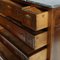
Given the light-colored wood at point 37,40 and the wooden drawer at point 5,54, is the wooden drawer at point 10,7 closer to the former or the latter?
the light-colored wood at point 37,40

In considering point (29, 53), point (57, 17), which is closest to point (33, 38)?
point (29, 53)

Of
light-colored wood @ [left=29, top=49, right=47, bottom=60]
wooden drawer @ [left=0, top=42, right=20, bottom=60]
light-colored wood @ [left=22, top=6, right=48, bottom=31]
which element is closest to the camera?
light-colored wood @ [left=22, top=6, right=48, bottom=31]

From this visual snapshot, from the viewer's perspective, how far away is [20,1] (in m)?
1.39

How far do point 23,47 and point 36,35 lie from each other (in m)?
0.27

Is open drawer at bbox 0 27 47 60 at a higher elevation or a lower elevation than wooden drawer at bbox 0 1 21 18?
lower

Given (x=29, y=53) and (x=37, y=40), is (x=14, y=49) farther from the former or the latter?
(x=37, y=40)

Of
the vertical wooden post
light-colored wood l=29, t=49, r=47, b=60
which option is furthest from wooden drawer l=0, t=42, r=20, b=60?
the vertical wooden post

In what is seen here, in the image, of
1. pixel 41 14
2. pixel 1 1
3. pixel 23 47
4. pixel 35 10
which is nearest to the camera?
pixel 41 14

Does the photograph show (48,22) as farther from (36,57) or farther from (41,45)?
(36,57)

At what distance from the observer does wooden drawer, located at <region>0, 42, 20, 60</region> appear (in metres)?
1.50

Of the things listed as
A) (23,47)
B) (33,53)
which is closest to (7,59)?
(23,47)

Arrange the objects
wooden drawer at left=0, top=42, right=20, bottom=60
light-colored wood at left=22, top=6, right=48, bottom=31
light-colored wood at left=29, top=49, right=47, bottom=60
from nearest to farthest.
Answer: light-colored wood at left=22, top=6, right=48, bottom=31 < light-colored wood at left=29, top=49, right=47, bottom=60 < wooden drawer at left=0, top=42, right=20, bottom=60

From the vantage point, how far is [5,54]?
1.58 m

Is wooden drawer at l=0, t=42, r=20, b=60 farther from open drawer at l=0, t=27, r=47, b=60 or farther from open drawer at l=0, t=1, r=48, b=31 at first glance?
open drawer at l=0, t=1, r=48, b=31
